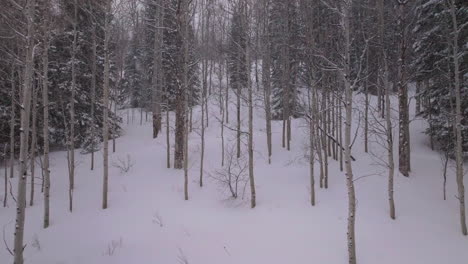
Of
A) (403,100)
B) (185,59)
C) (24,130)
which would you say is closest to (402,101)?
(403,100)

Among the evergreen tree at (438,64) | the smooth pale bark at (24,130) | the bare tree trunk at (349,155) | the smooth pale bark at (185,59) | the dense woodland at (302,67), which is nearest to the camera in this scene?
the smooth pale bark at (24,130)

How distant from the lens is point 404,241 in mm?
8977

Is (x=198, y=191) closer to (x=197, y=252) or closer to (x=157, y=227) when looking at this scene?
(x=157, y=227)

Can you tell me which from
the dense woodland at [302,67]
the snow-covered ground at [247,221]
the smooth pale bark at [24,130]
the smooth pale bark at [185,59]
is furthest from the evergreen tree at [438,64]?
the smooth pale bark at [24,130]

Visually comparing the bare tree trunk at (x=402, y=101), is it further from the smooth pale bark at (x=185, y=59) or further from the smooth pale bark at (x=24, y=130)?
the smooth pale bark at (x=24, y=130)

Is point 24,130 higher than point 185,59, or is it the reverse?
point 185,59

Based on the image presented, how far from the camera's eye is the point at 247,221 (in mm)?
10344

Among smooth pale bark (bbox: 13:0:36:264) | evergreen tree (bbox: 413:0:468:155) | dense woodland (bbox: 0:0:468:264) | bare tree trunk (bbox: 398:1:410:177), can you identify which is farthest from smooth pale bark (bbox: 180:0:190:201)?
evergreen tree (bbox: 413:0:468:155)

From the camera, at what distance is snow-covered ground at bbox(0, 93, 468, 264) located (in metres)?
8.71

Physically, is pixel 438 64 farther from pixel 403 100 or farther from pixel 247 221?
pixel 247 221

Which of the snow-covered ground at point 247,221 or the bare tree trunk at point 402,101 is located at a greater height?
the bare tree trunk at point 402,101

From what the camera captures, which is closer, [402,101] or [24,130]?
[24,130]

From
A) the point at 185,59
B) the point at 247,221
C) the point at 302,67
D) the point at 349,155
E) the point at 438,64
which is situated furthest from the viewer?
the point at 302,67

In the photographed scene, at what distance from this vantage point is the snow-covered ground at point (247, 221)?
28.6 feet
